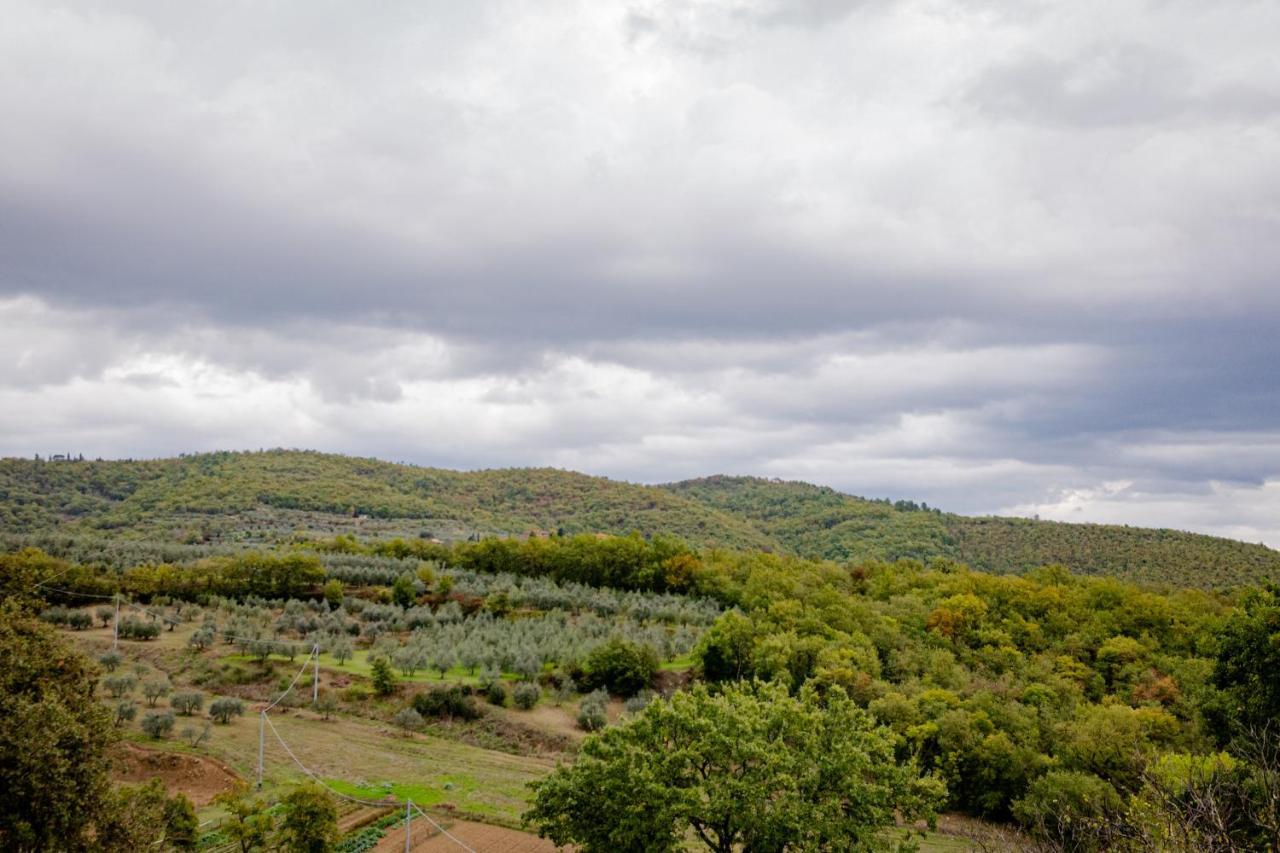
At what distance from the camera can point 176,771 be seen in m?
28.5

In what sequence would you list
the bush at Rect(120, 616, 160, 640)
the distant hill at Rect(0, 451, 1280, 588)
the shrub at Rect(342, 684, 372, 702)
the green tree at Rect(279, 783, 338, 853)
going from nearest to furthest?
the green tree at Rect(279, 783, 338, 853) < the shrub at Rect(342, 684, 372, 702) < the bush at Rect(120, 616, 160, 640) < the distant hill at Rect(0, 451, 1280, 588)

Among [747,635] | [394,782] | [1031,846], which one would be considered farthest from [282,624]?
[1031,846]

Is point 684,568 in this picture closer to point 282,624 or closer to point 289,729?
point 282,624

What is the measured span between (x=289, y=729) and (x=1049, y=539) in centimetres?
10509

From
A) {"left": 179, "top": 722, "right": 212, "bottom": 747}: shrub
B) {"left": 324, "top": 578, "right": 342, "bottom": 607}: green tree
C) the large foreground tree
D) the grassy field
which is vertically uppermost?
the large foreground tree

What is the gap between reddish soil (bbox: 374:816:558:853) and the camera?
2353 cm

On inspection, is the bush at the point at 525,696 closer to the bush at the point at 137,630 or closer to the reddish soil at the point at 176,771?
the reddish soil at the point at 176,771

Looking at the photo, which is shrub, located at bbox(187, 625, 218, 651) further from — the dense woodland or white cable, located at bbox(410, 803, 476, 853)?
white cable, located at bbox(410, 803, 476, 853)

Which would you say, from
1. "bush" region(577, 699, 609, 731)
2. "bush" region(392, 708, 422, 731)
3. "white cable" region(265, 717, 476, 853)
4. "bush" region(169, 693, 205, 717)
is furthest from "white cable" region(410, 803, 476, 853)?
"bush" region(169, 693, 205, 717)

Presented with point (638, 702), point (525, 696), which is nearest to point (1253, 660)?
point (638, 702)

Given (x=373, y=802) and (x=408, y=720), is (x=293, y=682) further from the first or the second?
(x=373, y=802)

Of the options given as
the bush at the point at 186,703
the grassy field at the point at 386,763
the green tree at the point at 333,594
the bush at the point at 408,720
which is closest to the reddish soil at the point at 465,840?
the grassy field at the point at 386,763

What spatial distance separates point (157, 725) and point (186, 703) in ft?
10.2

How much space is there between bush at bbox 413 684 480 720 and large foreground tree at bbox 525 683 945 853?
19.3 meters
